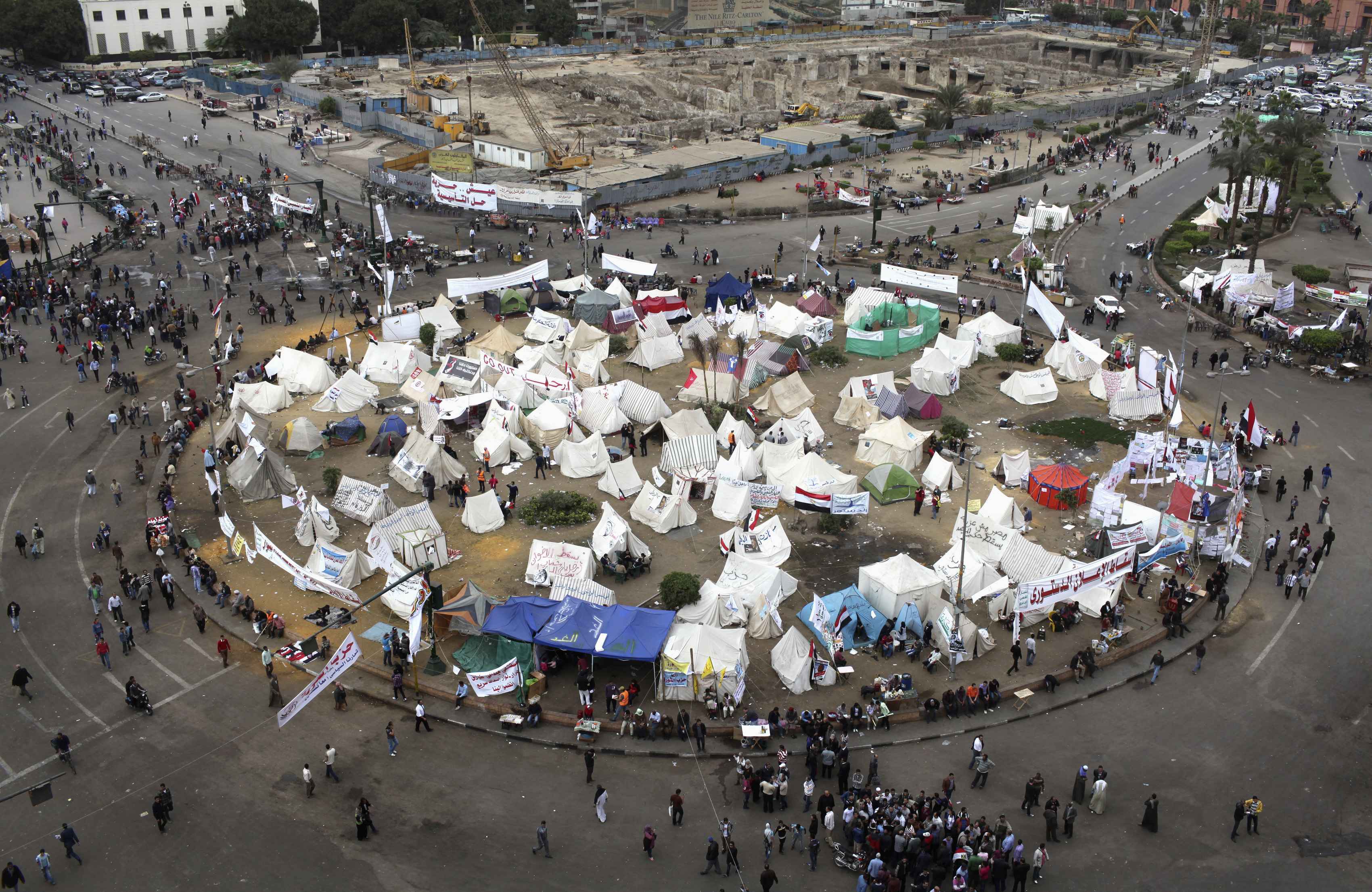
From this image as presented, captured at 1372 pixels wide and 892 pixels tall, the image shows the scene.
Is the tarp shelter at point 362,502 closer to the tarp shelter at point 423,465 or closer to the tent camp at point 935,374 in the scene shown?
the tarp shelter at point 423,465

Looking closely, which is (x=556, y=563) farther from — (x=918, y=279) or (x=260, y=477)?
(x=918, y=279)

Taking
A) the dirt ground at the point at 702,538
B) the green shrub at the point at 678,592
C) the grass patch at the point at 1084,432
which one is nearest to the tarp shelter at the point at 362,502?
the dirt ground at the point at 702,538

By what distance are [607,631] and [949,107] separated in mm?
85029

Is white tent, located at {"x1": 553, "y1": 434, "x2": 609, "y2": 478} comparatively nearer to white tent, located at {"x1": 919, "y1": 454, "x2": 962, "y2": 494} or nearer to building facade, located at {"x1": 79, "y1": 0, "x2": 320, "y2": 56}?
white tent, located at {"x1": 919, "y1": 454, "x2": 962, "y2": 494}

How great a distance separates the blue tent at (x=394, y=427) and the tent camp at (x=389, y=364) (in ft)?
18.2

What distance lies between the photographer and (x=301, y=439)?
43.1m

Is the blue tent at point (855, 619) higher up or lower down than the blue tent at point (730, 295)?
lower down

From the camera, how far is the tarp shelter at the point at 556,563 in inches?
1329

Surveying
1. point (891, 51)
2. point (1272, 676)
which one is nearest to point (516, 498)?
point (1272, 676)

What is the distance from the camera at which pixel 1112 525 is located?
36.4 m

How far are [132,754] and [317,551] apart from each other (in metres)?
8.03

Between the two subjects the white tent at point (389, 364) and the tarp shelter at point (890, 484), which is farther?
the white tent at point (389, 364)

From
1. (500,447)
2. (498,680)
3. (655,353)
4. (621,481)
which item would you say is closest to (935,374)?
(655,353)

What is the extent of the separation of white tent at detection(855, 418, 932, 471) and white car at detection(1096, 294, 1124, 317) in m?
20.8
